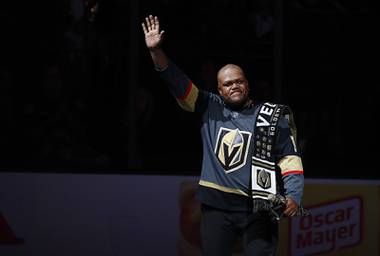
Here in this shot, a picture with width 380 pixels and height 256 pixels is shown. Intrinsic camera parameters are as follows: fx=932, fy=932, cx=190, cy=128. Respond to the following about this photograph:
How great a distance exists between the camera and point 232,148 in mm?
5516

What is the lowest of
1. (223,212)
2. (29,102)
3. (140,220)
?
(140,220)

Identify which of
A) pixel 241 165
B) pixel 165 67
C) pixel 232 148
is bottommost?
pixel 241 165

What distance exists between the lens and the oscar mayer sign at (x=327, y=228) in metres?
7.97

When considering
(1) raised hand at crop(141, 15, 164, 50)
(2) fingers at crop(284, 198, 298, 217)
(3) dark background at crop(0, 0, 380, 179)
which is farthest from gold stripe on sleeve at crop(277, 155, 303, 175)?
(3) dark background at crop(0, 0, 380, 179)

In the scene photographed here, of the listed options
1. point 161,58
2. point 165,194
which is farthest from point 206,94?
point 165,194

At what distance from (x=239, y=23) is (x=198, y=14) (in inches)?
14.3

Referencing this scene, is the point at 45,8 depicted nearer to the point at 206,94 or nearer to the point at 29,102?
the point at 29,102

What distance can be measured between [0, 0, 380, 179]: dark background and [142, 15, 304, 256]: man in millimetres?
2235

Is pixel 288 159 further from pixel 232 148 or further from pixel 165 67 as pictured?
pixel 165 67

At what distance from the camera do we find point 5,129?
7781mm

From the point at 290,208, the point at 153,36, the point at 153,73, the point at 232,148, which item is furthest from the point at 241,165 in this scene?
the point at 153,73

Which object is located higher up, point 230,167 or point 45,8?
point 45,8

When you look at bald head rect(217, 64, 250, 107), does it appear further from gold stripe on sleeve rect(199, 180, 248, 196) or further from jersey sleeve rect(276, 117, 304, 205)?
gold stripe on sleeve rect(199, 180, 248, 196)

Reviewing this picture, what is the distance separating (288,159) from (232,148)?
34 cm
